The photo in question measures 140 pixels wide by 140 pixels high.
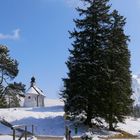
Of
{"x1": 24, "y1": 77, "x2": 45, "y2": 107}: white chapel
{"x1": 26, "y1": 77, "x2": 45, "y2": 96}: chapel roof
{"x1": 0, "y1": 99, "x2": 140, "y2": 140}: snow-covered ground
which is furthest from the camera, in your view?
{"x1": 26, "y1": 77, "x2": 45, "y2": 96}: chapel roof

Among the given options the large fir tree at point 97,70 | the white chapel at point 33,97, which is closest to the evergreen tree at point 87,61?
the large fir tree at point 97,70

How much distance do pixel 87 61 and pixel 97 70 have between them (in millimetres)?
1529

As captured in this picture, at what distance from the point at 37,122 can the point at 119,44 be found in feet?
42.0

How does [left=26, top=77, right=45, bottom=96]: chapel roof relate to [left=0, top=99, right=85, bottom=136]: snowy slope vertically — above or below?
above

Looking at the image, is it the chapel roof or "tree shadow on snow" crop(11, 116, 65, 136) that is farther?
the chapel roof

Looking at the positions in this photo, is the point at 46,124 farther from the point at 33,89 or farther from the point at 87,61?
the point at 33,89

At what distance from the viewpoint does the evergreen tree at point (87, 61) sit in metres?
47.0

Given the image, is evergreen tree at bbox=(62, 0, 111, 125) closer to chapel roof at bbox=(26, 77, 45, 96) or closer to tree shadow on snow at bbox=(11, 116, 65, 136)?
tree shadow on snow at bbox=(11, 116, 65, 136)

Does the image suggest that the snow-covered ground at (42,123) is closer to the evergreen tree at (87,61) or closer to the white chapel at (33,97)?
the evergreen tree at (87,61)

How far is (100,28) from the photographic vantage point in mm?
49938

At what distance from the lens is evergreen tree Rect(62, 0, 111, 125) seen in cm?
4697

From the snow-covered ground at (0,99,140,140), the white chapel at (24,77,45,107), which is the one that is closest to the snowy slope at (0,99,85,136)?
the snow-covered ground at (0,99,140,140)

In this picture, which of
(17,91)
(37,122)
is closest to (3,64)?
(17,91)

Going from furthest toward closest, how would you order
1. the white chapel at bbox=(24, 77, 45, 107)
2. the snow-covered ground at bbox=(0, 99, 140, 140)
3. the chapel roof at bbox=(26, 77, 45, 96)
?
the chapel roof at bbox=(26, 77, 45, 96), the white chapel at bbox=(24, 77, 45, 107), the snow-covered ground at bbox=(0, 99, 140, 140)
